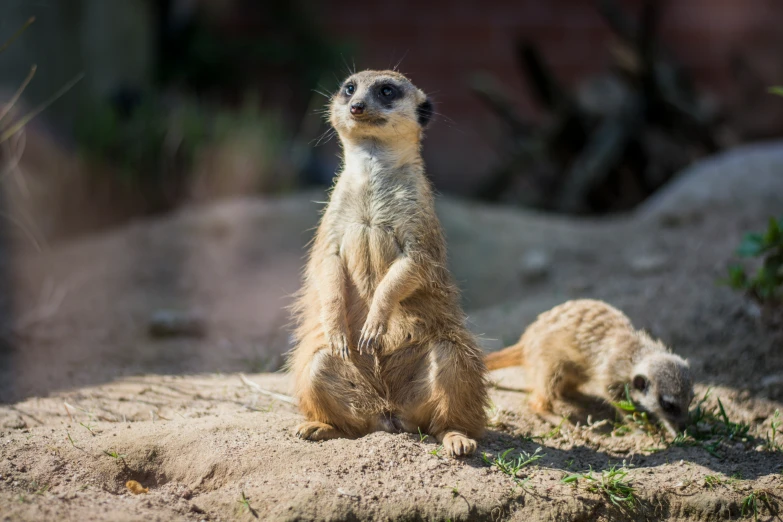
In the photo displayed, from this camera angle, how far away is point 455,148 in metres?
→ 11.8

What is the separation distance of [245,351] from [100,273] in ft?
7.11

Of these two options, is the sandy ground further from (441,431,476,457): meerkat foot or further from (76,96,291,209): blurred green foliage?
(76,96,291,209): blurred green foliage

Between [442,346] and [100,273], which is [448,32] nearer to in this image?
[100,273]

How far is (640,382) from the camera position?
3619mm

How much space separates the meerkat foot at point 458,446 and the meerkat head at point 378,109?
1218 mm

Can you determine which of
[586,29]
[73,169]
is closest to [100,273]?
[73,169]

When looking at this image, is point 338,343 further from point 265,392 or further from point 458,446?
point 265,392

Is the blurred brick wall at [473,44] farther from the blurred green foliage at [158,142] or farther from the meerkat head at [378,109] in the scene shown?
the meerkat head at [378,109]

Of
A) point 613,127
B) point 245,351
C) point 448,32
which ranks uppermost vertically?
point 448,32

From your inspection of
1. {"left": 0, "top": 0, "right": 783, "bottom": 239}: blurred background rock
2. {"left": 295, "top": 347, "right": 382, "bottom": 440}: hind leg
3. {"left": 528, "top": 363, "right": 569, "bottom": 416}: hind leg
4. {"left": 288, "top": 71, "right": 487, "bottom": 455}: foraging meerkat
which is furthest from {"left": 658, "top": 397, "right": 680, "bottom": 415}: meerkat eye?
{"left": 0, "top": 0, "right": 783, "bottom": 239}: blurred background rock

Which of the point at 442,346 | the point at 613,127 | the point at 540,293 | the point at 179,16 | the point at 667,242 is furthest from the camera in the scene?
the point at 179,16

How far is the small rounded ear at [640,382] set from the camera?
3588 mm

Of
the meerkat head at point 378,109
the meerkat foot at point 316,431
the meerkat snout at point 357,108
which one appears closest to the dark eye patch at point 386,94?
the meerkat head at point 378,109

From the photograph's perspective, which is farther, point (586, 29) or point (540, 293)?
point (586, 29)
